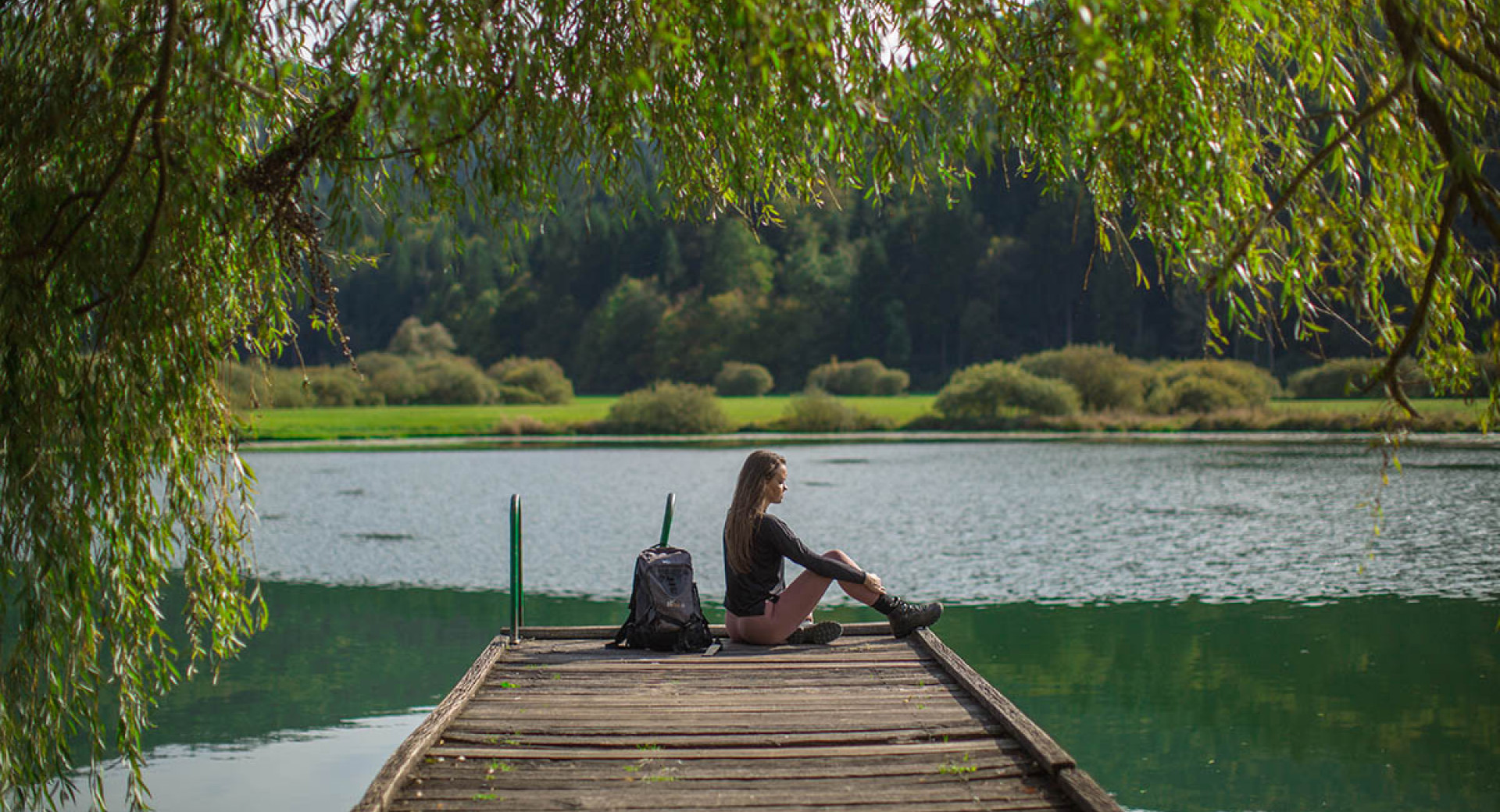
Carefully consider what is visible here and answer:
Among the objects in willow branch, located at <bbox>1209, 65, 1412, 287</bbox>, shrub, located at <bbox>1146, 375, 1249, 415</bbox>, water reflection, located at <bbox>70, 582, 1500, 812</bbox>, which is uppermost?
willow branch, located at <bbox>1209, 65, 1412, 287</bbox>

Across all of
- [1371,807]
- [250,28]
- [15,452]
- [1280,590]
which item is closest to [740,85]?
[250,28]

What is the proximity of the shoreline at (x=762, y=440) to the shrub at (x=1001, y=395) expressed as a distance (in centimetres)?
148

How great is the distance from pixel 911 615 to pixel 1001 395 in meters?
37.8

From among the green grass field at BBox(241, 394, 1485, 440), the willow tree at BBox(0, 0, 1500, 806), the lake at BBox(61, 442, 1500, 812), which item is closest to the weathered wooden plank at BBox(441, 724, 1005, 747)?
the willow tree at BBox(0, 0, 1500, 806)

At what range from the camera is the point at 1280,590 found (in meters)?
12.4

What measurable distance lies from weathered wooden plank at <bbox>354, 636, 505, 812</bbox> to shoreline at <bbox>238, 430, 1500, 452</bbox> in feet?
103

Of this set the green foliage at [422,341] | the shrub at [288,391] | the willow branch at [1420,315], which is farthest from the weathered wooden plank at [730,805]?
the green foliage at [422,341]

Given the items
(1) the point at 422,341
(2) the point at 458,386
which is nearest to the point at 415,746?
(2) the point at 458,386

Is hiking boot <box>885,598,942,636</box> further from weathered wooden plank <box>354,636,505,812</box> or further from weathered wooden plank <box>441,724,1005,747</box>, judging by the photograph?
weathered wooden plank <box>354,636,505,812</box>

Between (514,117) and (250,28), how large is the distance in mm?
979

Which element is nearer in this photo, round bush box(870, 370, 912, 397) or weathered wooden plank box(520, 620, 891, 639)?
weathered wooden plank box(520, 620, 891, 639)

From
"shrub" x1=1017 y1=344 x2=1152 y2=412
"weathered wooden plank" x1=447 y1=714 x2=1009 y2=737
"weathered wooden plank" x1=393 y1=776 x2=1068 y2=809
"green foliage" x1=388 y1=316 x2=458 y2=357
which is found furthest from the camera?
"green foliage" x1=388 y1=316 x2=458 y2=357

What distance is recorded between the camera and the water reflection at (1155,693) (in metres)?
6.82

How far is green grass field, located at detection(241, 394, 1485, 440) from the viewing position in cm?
3784
